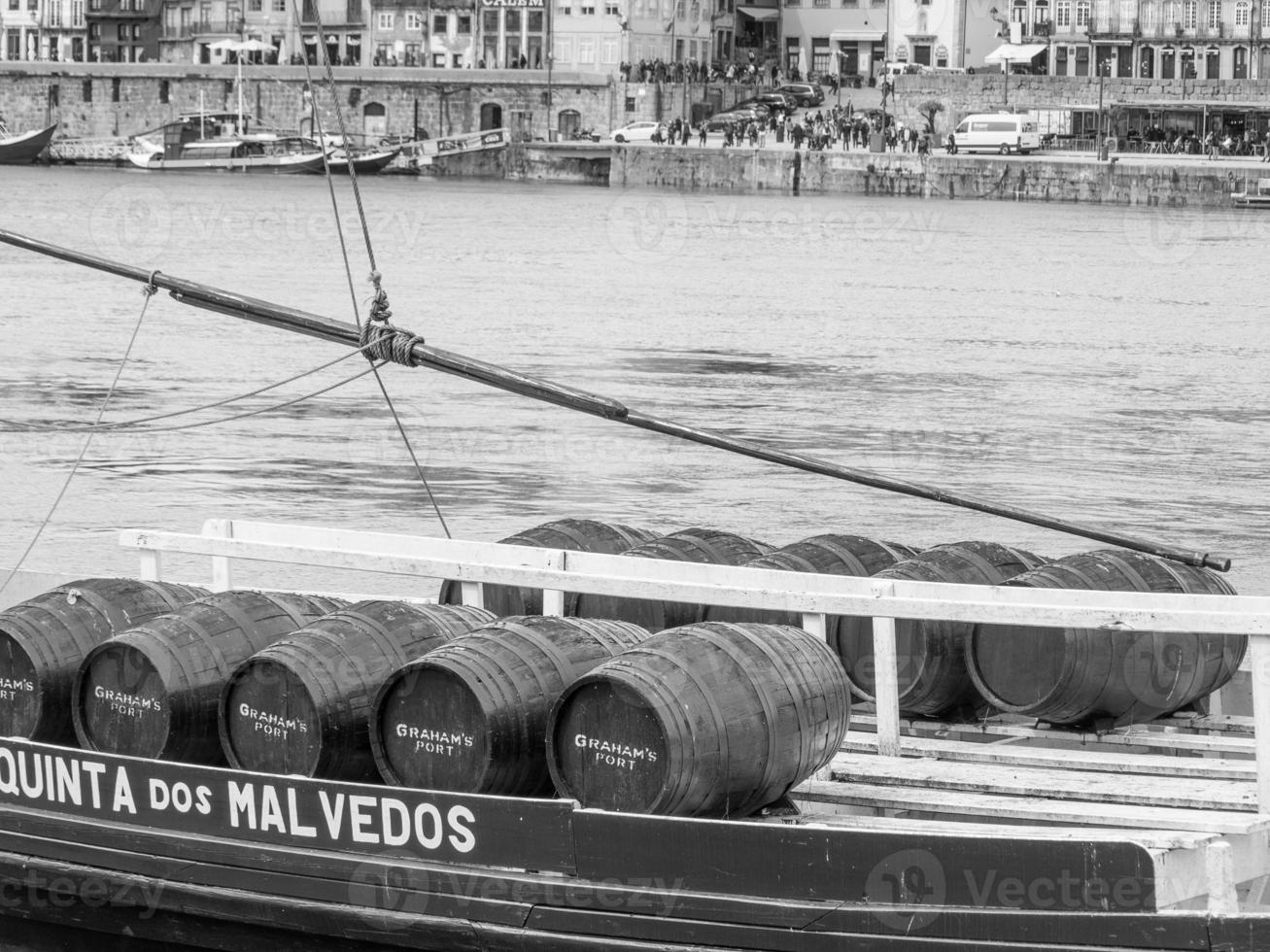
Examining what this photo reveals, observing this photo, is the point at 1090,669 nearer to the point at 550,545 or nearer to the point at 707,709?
the point at 707,709

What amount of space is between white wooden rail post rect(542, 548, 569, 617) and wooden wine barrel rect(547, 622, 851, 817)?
1.43m

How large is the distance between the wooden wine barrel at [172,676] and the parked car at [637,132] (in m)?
82.3

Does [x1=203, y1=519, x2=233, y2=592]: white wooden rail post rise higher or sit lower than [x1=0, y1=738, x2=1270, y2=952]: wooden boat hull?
higher

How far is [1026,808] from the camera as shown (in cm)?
727

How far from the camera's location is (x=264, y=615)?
7918 mm

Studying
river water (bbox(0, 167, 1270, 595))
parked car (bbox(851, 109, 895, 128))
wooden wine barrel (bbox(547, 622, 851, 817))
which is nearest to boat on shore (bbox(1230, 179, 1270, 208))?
river water (bbox(0, 167, 1270, 595))

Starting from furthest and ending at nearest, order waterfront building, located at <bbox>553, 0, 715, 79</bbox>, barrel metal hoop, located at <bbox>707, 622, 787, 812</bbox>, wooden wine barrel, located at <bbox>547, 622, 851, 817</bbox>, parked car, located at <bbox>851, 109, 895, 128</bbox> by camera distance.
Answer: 1. waterfront building, located at <bbox>553, 0, 715, 79</bbox>
2. parked car, located at <bbox>851, 109, 895, 128</bbox>
3. barrel metal hoop, located at <bbox>707, 622, 787, 812</bbox>
4. wooden wine barrel, located at <bbox>547, 622, 851, 817</bbox>

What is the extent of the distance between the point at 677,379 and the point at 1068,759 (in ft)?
74.7

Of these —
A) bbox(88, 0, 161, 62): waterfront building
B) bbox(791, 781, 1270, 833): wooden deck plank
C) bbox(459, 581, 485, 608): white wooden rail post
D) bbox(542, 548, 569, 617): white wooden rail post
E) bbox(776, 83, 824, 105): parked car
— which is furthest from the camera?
bbox(88, 0, 161, 62): waterfront building

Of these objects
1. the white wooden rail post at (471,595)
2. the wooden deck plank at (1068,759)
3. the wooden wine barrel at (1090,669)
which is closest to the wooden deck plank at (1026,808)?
the wooden deck plank at (1068,759)

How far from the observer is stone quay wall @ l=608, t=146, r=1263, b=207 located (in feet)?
244

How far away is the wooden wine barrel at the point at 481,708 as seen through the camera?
7.09 metres

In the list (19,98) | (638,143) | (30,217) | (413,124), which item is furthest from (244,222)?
(19,98)

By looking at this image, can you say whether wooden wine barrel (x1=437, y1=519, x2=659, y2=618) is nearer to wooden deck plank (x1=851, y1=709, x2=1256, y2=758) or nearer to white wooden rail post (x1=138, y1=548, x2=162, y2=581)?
white wooden rail post (x1=138, y1=548, x2=162, y2=581)
